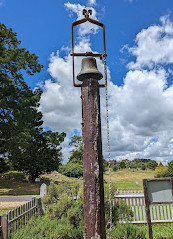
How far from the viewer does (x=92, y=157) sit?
312 centimetres

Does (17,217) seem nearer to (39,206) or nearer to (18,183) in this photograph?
(39,206)

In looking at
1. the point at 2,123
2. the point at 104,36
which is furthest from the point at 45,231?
the point at 2,123

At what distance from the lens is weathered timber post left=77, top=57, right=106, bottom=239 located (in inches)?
117

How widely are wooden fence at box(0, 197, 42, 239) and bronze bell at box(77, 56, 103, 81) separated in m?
4.50

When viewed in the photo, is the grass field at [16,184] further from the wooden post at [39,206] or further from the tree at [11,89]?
the wooden post at [39,206]

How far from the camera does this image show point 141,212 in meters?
9.08

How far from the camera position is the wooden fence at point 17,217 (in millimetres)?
5543

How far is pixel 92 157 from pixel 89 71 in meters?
1.44

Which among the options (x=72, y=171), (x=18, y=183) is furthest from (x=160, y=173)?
(x=18, y=183)

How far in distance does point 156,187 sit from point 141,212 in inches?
183

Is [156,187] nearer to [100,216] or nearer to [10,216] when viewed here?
[100,216]

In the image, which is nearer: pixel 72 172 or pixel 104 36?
pixel 104 36

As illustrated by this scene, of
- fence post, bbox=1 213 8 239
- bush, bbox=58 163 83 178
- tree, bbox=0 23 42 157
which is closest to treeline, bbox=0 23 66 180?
tree, bbox=0 23 42 157

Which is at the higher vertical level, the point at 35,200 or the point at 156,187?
the point at 156,187
